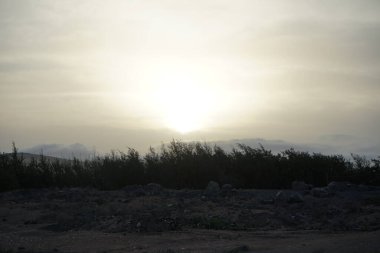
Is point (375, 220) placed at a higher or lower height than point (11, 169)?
lower

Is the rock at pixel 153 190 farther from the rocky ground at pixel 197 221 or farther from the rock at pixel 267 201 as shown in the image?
the rock at pixel 267 201

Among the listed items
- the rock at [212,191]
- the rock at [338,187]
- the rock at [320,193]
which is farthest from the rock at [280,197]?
the rock at [338,187]

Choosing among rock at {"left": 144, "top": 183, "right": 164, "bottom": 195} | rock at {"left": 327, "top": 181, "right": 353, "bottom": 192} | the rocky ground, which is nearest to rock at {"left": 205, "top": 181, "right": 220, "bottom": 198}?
the rocky ground

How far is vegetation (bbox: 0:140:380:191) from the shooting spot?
22828 millimetres

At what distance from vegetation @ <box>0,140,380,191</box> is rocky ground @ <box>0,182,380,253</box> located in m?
3.45

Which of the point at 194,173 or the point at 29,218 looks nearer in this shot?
the point at 29,218

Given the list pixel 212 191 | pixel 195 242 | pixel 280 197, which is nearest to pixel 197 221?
pixel 195 242

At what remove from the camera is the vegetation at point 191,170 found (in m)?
22.8

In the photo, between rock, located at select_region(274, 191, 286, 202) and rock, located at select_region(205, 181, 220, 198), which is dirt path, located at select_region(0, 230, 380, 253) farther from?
rock, located at select_region(205, 181, 220, 198)

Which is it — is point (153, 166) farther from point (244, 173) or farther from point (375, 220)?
point (375, 220)

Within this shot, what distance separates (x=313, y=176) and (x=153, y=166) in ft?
24.2

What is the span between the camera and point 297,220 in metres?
13.8

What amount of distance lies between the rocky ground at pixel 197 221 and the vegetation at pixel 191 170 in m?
3.45

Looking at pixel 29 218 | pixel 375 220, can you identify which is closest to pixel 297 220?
pixel 375 220
